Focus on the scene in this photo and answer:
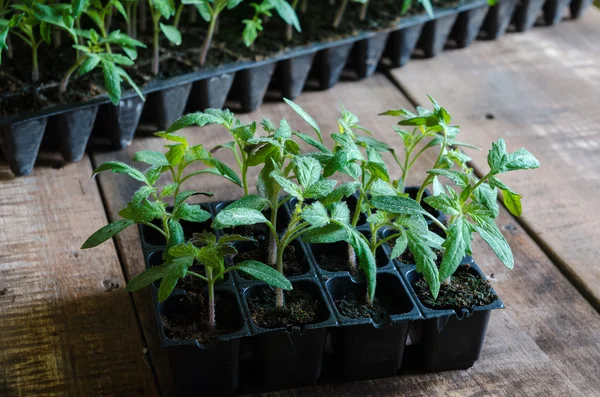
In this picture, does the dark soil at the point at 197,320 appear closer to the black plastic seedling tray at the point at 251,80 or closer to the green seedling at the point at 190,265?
the green seedling at the point at 190,265

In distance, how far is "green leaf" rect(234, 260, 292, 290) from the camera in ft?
A: 3.63

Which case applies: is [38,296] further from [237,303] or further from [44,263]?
[237,303]

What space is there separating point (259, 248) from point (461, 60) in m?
1.13

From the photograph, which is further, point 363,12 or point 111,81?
point 363,12

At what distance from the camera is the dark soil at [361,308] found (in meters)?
1.23

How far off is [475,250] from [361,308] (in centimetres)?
41

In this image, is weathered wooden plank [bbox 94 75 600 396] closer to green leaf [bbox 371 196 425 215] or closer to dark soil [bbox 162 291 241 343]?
dark soil [bbox 162 291 241 343]

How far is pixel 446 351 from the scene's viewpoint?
1257mm

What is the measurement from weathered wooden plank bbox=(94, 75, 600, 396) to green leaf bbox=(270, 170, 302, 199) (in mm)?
327

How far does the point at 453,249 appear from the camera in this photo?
109 centimetres

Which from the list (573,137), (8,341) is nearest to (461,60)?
(573,137)

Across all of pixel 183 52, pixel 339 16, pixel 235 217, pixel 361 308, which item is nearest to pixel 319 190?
pixel 235 217

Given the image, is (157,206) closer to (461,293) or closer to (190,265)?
(190,265)

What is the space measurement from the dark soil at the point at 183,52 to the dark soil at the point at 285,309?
676 millimetres
